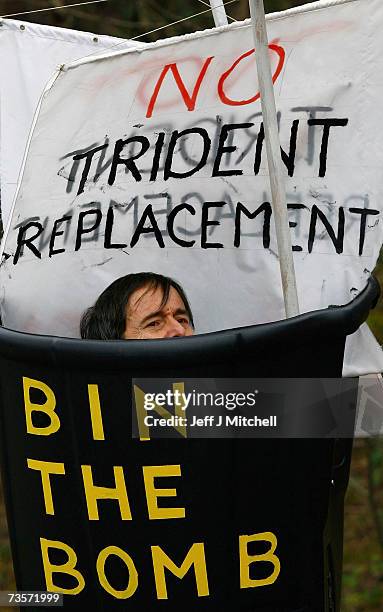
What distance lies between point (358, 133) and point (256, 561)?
750 millimetres

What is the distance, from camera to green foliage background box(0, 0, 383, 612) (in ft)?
15.9

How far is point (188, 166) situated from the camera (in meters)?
2.39

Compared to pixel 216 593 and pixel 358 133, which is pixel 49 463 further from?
pixel 358 133

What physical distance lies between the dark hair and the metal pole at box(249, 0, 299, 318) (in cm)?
44

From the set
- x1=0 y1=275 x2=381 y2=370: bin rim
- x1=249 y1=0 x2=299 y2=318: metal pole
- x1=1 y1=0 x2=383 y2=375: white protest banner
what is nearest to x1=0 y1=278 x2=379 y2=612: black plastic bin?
x1=0 y1=275 x2=381 y2=370: bin rim

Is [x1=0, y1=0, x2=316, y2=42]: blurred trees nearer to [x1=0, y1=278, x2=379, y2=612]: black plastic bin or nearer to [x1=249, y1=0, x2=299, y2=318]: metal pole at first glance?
[x1=249, y1=0, x2=299, y2=318]: metal pole

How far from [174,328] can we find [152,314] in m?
0.07

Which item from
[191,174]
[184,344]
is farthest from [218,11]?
[184,344]

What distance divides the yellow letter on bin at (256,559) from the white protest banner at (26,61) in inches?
48.3

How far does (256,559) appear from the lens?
1.75 m

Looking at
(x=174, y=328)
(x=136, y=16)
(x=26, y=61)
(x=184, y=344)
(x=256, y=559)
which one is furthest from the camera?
(x=136, y=16)

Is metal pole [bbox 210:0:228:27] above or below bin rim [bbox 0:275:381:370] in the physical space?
above

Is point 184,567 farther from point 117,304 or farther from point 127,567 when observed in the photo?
point 117,304

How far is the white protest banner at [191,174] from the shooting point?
2143mm
